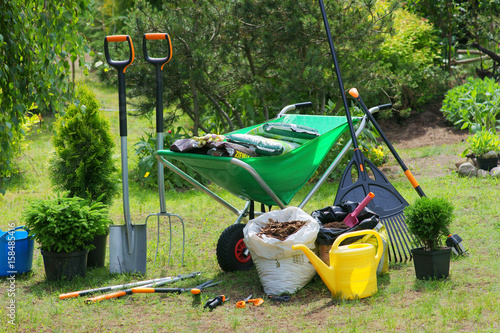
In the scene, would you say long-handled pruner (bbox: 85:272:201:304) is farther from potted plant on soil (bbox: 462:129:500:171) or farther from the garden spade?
potted plant on soil (bbox: 462:129:500:171)

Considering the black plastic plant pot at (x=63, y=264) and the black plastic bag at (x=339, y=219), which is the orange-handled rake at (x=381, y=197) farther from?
the black plastic plant pot at (x=63, y=264)

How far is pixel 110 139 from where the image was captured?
3.68m

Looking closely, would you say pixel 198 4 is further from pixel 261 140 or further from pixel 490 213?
pixel 490 213

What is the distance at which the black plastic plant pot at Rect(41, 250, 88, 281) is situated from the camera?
9.89 feet

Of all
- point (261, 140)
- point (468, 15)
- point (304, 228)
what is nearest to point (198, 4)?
point (261, 140)

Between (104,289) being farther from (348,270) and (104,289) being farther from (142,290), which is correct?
(348,270)

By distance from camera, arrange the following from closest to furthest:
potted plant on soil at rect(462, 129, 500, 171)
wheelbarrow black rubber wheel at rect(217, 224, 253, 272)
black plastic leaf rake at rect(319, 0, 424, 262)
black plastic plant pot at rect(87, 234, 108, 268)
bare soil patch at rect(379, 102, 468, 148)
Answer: wheelbarrow black rubber wheel at rect(217, 224, 253, 272) < black plastic leaf rake at rect(319, 0, 424, 262) < black plastic plant pot at rect(87, 234, 108, 268) < potted plant on soil at rect(462, 129, 500, 171) < bare soil patch at rect(379, 102, 468, 148)

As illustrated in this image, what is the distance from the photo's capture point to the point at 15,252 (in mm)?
3098

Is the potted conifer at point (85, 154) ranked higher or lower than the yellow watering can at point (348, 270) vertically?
higher

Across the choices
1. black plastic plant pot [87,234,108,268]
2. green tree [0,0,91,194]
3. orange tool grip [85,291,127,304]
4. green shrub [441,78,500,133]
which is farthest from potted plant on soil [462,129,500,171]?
green tree [0,0,91,194]

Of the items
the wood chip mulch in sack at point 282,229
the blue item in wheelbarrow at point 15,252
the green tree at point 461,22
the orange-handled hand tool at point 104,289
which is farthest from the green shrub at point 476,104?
the blue item in wheelbarrow at point 15,252

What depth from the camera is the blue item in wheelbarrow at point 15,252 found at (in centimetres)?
306

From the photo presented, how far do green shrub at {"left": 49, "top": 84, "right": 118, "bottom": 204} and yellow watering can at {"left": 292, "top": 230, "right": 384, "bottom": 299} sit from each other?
5.56 feet

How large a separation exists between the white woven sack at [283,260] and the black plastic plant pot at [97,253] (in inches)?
43.5
